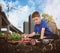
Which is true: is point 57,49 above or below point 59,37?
below

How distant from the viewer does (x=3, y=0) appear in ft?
6.68

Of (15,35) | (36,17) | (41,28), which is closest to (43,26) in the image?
(41,28)

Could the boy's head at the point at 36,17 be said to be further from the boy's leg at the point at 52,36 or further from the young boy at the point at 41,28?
the boy's leg at the point at 52,36

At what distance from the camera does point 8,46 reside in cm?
197

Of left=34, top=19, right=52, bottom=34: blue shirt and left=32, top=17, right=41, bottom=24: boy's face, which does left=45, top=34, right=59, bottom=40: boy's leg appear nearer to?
left=34, top=19, right=52, bottom=34: blue shirt

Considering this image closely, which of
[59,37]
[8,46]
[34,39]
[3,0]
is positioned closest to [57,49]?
[59,37]

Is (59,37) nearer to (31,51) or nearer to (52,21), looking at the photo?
(52,21)

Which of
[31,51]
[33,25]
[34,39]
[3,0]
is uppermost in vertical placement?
[3,0]

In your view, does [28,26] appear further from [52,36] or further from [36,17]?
[52,36]

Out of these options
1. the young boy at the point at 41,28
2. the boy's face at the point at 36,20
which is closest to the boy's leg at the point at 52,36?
the young boy at the point at 41,28

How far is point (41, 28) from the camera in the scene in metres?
2.01

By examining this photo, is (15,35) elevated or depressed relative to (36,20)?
depressed

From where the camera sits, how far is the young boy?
200 centimetres

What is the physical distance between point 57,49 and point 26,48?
420 mm
